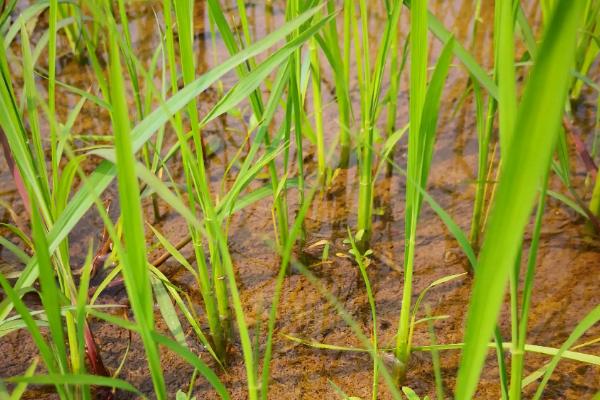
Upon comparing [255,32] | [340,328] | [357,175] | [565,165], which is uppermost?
[255,32]

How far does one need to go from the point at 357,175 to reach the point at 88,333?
2.01 feet

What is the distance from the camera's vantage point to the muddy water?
0.81 meters

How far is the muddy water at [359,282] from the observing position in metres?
0.81

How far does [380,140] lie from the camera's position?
1.12 metres

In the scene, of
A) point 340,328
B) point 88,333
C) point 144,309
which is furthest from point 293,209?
point 144,309

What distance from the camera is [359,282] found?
961 millimetres

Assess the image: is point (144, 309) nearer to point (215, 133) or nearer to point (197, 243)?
point (197, 243)

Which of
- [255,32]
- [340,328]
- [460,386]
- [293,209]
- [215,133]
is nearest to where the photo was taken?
[460,386]

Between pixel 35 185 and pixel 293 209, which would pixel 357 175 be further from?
pixel 35 185

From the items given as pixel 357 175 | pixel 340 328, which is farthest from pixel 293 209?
pixel 340 328

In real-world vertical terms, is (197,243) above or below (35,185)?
below

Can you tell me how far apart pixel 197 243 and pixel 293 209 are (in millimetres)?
355

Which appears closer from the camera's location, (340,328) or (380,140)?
(340,328)

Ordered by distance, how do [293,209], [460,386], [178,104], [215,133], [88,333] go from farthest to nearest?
[215,133] < [293,209] < [88,333] < [178,104] < [460,386]
